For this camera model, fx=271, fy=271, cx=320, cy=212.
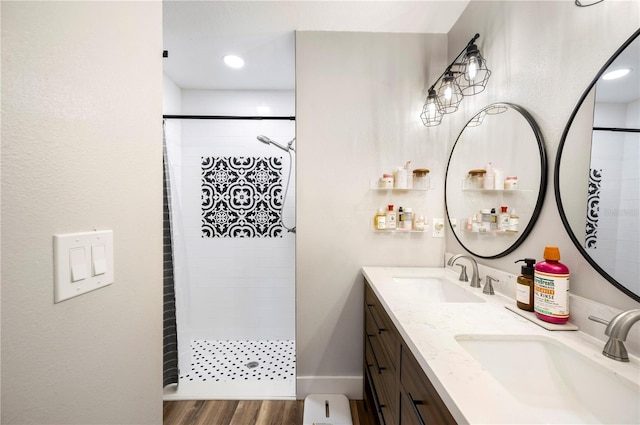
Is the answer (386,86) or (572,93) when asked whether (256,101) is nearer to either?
(386,86)

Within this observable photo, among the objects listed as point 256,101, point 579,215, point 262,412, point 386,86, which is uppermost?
point 256,101

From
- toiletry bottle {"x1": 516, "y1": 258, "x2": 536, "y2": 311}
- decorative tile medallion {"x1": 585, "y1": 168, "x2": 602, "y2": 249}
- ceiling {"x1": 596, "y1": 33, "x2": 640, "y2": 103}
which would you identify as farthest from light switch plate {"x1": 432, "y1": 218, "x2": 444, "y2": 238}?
ceiling {"x1": 596, "y1": 33, "x2": 640, "y2": 103}

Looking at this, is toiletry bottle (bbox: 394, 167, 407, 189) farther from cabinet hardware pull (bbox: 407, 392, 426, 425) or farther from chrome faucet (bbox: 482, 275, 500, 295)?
cabinet hardware pull (bbox: 407, 392, 426, 425)

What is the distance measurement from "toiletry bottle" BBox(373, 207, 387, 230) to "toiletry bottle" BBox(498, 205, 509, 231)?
2.14 ft

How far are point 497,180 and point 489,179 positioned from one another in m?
0.05

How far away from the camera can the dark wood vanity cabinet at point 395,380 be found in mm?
689

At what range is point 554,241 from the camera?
3.31ft

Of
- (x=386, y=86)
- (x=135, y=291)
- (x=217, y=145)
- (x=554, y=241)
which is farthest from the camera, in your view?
(x=217, y=145)

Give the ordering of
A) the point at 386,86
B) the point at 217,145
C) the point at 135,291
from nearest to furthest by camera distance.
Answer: the point at 135,291 < the point at 386,86 < the point at 217,145

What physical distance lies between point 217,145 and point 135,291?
6.98 feet

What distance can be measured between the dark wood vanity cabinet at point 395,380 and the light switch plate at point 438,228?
0.61 m

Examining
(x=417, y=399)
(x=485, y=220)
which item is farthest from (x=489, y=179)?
(x=417, y=399)

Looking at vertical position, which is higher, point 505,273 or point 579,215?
point 579,215

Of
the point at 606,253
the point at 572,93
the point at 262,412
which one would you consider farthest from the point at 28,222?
the point at 262,412
